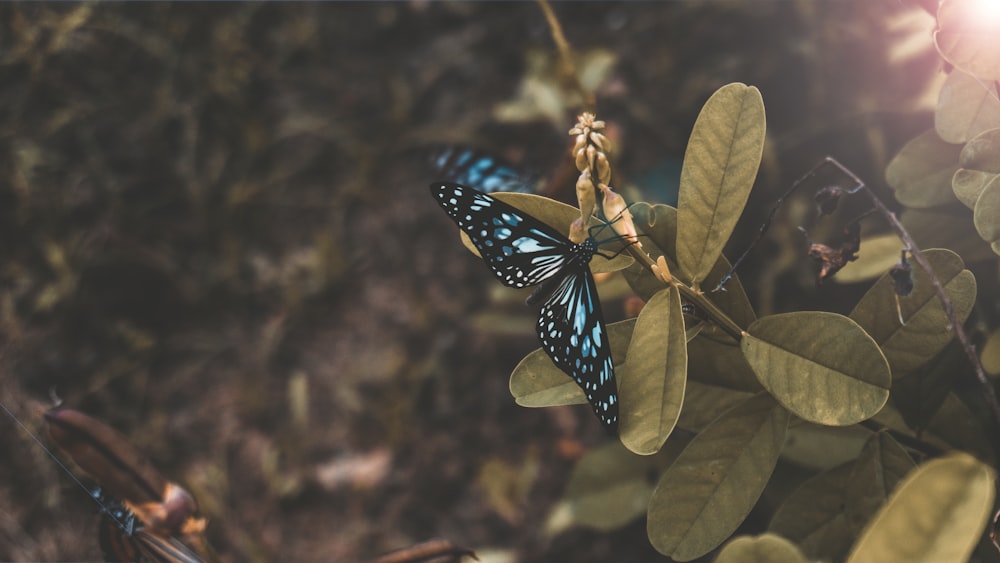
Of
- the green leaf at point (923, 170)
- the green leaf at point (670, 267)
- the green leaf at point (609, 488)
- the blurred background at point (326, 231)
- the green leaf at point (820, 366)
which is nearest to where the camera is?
the green leaf at point (820, 366)

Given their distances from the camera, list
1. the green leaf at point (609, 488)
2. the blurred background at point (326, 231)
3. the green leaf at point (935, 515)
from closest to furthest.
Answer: the green leaf at point (935, 515) → the green leaf at point (609, 488) → the blurred background at point (326, 231)

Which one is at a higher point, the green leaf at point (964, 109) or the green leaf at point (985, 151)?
the green leaf at point (964, 109)

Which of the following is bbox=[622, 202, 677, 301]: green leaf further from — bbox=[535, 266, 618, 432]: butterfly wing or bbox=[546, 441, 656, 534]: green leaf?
bbox=[546, 441, 656, 534]: green leaf

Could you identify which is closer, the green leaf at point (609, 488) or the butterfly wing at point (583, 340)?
the butterfly wing at point (583, 340)

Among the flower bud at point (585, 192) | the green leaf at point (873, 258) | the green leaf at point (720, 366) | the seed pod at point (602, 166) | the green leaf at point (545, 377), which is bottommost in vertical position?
the green leaf at point (720, 366)

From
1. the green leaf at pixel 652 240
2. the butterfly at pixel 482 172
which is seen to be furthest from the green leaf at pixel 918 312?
the butterfly at pixel 482 172

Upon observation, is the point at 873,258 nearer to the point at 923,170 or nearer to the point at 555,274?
the point at 923,170

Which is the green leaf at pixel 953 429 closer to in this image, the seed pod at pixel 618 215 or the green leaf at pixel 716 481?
the green leaf at pixel 716 481

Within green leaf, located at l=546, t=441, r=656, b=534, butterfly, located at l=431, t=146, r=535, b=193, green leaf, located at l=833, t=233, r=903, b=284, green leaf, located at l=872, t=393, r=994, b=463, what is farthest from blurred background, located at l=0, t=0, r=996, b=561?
green leaf, located at l=872, t=393, r=994, b=463
